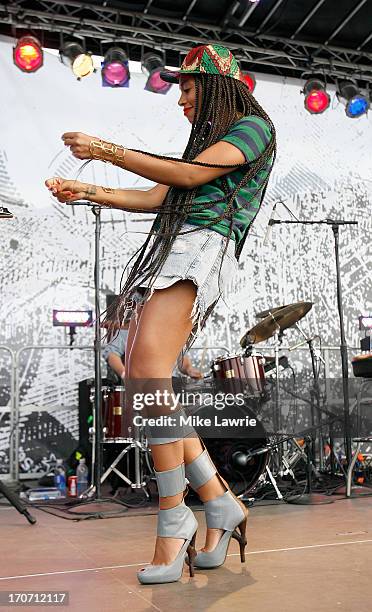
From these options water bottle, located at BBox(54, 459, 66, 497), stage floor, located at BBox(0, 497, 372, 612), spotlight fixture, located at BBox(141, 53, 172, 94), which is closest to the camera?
stage floor, located at BBox(0, 497, 372, 612)

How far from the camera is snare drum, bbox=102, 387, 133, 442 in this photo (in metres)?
4.58

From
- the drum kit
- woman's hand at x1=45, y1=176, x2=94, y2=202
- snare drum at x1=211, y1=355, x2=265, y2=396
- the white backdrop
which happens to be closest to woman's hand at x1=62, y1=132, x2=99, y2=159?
woman's hand at x1=45, y1=176, x2=94, y2=202

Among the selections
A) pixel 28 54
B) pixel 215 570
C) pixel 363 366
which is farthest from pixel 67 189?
pixel 28 54

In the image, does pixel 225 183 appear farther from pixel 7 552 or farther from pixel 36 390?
pixel 36 390

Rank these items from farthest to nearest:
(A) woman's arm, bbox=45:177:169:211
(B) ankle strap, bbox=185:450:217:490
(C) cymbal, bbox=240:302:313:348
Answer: (C) cymbal, bbox=240:302:313:348 → (B) ankle strap, bbox=185:450:217:490 → (A) woman's arm, bbox=45:177:169:211

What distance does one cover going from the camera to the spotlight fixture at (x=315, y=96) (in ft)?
21.0

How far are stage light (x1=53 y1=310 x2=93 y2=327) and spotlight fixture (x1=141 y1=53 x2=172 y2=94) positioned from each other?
7.16ft

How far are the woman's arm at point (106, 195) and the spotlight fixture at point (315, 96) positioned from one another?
15.9 feet

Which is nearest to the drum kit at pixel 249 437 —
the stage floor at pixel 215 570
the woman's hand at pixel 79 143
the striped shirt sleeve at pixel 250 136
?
the stage floor at pixel 215 570

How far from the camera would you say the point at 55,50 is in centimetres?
593

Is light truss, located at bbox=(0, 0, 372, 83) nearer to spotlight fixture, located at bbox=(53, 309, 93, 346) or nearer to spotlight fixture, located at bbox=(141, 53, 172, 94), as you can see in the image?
spotlight fixture, located at bbox=(141, 53, 172, 94)

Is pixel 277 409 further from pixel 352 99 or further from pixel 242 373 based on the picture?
pixel 352 99

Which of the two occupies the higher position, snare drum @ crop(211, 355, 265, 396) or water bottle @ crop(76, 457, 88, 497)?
snare drum @ crop(211, 355, 265, 396)

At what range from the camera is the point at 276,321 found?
4320 millimetres
